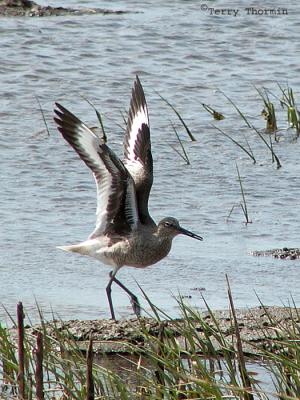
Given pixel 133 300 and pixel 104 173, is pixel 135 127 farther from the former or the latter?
pixel 133 300

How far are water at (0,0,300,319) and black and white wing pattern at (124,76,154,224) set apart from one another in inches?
23.4

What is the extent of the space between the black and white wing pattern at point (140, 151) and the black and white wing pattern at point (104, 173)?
0.46 ft

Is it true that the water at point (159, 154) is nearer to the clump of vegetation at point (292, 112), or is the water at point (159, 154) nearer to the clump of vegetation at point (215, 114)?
the clump of vegetation at point (215, 114)

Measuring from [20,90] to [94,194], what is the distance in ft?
11.7

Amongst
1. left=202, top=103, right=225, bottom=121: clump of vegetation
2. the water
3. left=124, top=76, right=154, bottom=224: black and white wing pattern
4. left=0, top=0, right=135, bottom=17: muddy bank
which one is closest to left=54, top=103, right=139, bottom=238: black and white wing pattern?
left=124, top=76, right=154, bottom=224: black and white wing pattern

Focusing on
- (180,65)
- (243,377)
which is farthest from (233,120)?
(243,377)

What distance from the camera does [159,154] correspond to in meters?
11.6

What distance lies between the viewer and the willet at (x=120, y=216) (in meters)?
7.45

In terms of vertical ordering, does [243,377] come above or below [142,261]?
above

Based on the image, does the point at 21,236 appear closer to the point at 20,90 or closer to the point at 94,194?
the point at 94,194

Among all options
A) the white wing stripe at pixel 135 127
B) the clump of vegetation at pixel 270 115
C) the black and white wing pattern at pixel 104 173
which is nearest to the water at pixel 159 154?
the clump of vegetation at pixel 270 115

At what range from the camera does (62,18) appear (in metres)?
16.8

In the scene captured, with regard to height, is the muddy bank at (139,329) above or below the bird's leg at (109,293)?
above

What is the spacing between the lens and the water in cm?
820
